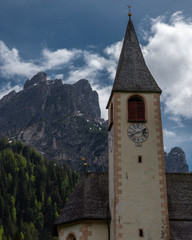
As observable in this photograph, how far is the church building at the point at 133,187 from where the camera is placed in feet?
90.8

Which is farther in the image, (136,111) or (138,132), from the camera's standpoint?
(136,111)

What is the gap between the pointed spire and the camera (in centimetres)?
3225

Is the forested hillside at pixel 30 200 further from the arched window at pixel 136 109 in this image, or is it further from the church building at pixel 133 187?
the arched window at pixel 136 109

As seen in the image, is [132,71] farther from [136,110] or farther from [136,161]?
[136,161]

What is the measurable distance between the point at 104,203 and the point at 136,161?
4.80 metres

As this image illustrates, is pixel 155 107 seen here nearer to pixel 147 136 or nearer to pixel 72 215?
pixel 147 136

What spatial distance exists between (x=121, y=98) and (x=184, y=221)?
37.7 feet

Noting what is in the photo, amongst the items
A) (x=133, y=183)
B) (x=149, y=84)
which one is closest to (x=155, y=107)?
(x=149, y=84)

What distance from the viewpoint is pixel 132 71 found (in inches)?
1339

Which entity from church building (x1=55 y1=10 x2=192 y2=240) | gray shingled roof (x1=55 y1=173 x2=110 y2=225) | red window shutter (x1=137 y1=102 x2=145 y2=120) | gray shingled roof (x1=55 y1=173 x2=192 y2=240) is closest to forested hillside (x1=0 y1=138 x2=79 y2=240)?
gray shingled roof (x1=55 y1=173 x2=110 y2=225)

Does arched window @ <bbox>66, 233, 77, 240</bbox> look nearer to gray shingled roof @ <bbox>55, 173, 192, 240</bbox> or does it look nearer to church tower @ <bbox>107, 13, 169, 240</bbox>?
gray shingled roof @ <bbox>55, 173, 192, 240</bbox>

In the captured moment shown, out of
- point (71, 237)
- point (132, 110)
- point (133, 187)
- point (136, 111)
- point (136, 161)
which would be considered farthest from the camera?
point (132, 110)

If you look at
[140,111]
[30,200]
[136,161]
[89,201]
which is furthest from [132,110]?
[30,200]

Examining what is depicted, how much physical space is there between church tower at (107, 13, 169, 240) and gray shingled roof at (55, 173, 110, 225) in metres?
1.13
